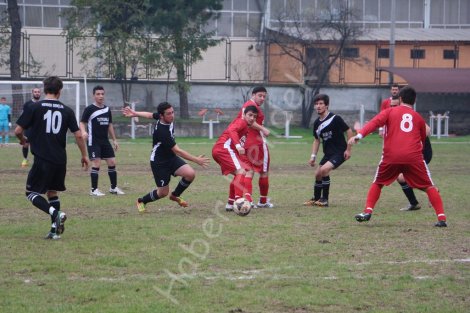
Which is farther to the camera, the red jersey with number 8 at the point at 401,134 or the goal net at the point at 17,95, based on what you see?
the goal net at the point at 17,95

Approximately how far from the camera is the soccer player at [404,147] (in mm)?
10625

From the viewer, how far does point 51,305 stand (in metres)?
6.58

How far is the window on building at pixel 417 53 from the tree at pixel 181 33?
40.2 ft

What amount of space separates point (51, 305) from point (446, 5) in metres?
48.0

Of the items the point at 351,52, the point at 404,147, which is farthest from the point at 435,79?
the point at 404,147

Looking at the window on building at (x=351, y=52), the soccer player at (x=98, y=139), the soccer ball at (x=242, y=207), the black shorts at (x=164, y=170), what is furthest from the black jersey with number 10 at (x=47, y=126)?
the window on building at (x=351, y=52)

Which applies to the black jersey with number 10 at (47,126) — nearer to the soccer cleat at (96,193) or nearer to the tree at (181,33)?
the soccer cleat at (96,193)

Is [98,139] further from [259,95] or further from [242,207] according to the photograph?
[242,207]

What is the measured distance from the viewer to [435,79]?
4238cm

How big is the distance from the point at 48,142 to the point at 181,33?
3340cm

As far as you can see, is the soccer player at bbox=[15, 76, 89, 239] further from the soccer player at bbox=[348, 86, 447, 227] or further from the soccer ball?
the soccer player at bbox=[348, 86, 447, 227]

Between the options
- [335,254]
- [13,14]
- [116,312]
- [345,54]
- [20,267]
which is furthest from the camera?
[345,54]

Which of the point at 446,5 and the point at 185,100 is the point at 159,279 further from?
the point at 446,5

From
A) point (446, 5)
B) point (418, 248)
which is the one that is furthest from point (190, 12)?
point (418, 248)
